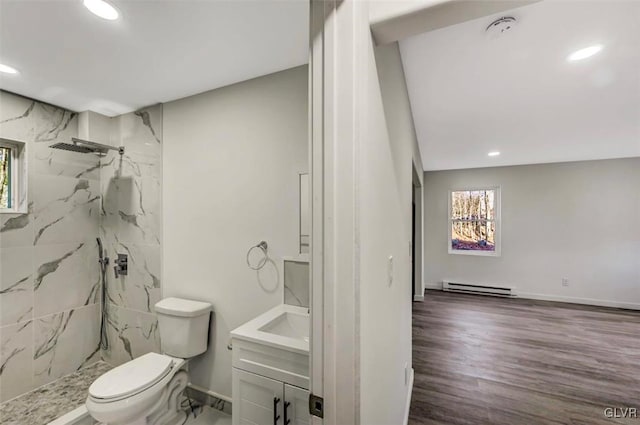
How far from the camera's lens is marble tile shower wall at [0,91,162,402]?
86.7 inches

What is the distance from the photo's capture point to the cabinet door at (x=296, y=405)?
4.43ft

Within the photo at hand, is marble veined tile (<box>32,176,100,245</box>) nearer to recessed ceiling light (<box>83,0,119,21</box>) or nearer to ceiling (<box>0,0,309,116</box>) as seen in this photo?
ceiling (<box>0,0,309,116</box>)

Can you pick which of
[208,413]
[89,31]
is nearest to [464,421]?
[208,413]

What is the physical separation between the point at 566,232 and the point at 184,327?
585 cm

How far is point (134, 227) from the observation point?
8.27ft

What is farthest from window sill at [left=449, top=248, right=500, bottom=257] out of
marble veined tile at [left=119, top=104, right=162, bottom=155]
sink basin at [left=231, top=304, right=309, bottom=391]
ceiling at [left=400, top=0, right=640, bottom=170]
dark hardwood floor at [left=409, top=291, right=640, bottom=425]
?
marble veined tile at [left=119, top=104, right=162, bottom=155]

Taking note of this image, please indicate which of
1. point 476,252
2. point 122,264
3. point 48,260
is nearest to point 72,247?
point 48,260

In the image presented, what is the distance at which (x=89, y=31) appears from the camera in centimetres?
151

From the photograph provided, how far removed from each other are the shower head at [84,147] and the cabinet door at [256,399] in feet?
7.32

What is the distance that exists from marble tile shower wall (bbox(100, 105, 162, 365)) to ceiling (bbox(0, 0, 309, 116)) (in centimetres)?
38

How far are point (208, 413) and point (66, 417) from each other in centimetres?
95

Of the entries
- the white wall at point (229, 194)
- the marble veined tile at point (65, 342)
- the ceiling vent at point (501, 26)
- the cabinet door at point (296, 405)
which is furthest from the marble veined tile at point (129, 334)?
the ceiling vent at point (501, 26)

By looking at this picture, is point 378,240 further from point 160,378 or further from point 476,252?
point 476,252

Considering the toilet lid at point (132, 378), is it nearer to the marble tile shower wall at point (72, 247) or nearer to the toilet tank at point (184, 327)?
the toilet tank at point (184, 327)
